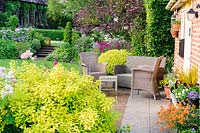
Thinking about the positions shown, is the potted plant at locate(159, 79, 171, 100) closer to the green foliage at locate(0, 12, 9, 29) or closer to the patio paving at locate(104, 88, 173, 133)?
the patio paving at locate(104, 88, 173, 133)

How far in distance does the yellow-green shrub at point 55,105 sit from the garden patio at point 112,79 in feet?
0.04

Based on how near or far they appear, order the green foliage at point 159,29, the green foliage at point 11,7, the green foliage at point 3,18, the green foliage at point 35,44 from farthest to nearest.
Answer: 1. the green foliage at point 11,7
2. the green foliage at point 3,18
3. the green foliage at point 35,44
4. the green foliage at point 159,29

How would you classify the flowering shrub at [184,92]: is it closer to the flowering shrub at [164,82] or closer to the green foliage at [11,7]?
the flowering shrub at [164,82]

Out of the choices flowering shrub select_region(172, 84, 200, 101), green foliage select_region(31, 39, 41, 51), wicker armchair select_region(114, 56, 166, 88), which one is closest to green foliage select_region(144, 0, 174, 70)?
wicker armchair select_region(114, 56, 166, 88)

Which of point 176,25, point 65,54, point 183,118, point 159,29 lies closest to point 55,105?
point 183,118

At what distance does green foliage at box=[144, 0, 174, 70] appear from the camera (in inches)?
493

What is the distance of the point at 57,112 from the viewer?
15.5 ft

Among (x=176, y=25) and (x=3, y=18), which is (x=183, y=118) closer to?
(x=176, y=25)

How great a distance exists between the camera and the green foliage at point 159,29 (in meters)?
12.5

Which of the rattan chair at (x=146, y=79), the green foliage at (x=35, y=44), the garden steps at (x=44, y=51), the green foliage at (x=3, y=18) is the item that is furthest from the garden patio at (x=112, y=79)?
the green foliage at (x=3, y=18)

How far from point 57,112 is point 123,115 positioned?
111 inches

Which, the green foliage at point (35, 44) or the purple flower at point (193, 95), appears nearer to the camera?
the purple flower at point (193, 95)

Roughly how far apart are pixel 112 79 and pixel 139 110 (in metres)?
2.36

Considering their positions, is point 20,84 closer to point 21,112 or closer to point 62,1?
point 21,112
